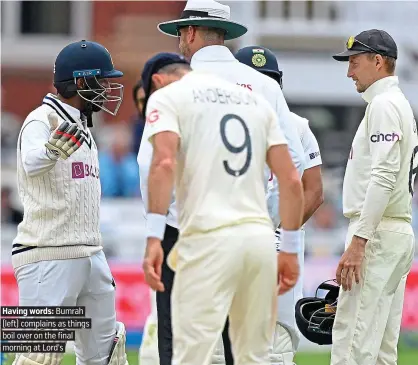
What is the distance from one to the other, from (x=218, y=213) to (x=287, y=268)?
1.51 feet

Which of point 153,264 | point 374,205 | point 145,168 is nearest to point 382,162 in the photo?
point 374,205

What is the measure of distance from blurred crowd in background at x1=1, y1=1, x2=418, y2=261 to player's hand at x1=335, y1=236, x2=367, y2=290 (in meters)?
7.61

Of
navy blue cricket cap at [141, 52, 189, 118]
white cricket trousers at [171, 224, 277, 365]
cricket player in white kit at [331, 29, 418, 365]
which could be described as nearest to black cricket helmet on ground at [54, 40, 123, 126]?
navy blue cricket cap at [141, 52, 189, 118]

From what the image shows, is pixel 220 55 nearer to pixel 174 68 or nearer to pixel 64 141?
pixel 174 68

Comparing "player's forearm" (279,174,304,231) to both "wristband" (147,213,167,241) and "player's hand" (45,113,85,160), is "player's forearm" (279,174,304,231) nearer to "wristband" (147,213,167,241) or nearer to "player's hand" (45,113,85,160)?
"wristband" (147,213,167,241)

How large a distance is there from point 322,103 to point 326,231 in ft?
21.9

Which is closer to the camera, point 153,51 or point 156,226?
point 156,226

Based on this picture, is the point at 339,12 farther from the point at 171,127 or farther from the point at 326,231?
the point at 171,127

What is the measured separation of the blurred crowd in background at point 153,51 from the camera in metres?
15.9

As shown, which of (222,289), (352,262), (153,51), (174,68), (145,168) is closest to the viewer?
(222,289)

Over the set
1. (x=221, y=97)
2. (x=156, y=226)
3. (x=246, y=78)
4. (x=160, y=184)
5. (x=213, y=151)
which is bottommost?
(x=156, y=226)

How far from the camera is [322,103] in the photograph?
21641mm

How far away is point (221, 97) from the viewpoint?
5570 millimetres

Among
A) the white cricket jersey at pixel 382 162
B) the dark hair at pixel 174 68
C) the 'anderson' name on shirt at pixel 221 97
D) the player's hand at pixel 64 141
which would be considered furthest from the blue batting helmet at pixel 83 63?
the 'anderson' name on shirt at pixel 221 97
